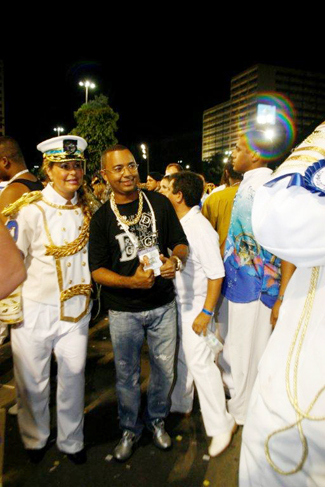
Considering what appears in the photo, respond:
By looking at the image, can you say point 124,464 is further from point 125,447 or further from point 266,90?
point 266,90

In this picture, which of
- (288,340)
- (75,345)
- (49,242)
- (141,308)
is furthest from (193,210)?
(288,340)

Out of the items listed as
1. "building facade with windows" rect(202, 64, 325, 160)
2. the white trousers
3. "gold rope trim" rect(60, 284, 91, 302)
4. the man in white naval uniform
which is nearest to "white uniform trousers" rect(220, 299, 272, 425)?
the man in white naval uniform

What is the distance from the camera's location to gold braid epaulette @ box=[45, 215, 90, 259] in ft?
8.99

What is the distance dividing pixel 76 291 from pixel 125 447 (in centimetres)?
132

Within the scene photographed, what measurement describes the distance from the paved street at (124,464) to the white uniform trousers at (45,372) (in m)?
0.16

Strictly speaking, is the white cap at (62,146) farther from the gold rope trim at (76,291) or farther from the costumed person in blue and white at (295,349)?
the costumed person in blue and white at (295,349)

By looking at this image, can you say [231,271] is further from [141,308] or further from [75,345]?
[75,345]

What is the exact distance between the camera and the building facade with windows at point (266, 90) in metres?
109

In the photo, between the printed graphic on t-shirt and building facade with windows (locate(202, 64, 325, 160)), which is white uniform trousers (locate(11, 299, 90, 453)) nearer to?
the printed graphic on t-shirt

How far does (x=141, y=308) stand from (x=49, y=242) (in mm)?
867

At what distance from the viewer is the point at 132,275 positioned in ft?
9.36

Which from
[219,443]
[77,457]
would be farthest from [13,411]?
[219,443]

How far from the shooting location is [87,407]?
11.9 ft

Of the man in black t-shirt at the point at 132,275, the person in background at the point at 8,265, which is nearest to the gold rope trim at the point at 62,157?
the man in black t-shirt at the point at 132,275
